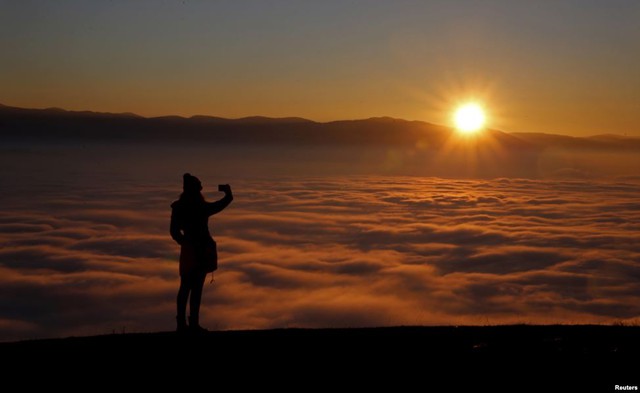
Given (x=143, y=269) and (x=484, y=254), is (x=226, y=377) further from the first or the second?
(x=484, y=254)

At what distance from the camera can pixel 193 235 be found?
6.75 meters

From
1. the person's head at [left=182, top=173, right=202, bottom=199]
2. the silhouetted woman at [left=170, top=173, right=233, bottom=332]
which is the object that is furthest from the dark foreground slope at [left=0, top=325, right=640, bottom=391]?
the person's head at [left=182, top=173, right=202, bottom=199]

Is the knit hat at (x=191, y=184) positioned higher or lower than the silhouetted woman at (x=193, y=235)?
higher

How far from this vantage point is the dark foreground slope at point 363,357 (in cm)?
531

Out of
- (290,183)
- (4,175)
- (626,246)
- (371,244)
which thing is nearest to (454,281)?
(371,244)

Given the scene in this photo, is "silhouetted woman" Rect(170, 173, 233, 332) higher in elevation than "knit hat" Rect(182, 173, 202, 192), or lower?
lower

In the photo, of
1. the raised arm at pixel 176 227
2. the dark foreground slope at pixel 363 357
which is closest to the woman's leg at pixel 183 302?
the dark foreground slope at pixel 363 357

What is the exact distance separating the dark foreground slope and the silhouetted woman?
1.91 feet

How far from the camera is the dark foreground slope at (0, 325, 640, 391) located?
531cm

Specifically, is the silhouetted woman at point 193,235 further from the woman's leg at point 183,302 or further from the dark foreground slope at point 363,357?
the dark foreground slope at point 363,357

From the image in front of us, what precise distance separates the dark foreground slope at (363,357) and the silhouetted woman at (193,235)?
0.58 m

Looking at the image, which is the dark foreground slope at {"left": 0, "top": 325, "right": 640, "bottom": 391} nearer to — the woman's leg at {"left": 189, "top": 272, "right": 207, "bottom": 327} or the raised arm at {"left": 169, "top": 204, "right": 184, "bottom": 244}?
the woman's leg at {"left": 189, "top": 272, "right": 207, "bottom": 327}

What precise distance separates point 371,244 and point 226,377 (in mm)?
70712

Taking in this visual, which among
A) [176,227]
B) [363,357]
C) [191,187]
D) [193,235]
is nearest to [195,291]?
[193,235]
